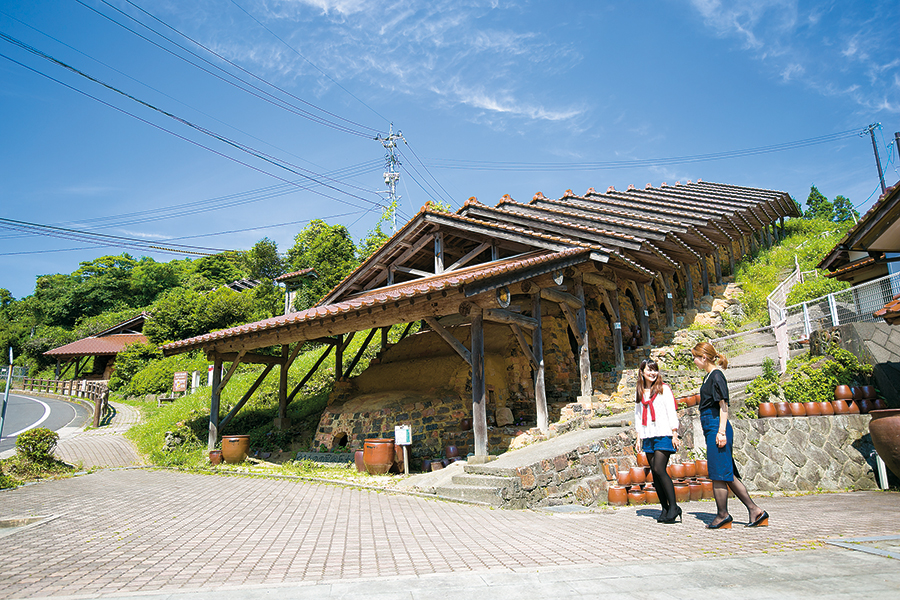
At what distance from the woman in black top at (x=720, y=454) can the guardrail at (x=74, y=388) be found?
19934mm

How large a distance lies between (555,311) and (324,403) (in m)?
7.19

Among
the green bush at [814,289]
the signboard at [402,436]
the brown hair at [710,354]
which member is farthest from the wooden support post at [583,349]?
the green bush at [814,289]

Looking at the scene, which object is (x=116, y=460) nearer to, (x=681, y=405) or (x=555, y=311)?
(x=555, y=311)

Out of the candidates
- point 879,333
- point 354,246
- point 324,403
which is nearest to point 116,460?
point 324,403

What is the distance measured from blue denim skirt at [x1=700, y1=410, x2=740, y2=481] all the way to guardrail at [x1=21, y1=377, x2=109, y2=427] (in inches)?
785

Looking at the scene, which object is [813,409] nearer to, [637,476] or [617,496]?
[637,476]

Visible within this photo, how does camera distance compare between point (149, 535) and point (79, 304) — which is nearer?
point (149, 535)

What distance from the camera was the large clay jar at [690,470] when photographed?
689 centimetres

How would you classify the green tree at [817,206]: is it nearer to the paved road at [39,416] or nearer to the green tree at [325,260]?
the green tree at [325,260]

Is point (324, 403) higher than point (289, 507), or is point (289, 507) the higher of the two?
point (324, 403)

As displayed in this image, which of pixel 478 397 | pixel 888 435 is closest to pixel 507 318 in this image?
pixel 478 397

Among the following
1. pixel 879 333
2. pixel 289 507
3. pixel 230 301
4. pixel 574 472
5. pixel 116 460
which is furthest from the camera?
Answer: pixel 230 301

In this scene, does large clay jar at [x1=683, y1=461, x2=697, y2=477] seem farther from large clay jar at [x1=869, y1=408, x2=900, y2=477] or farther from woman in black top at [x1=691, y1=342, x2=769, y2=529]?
woman in black top at [x1=691, y1=342, x2=769, y2=529]

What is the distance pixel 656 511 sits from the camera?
18.2 ft
